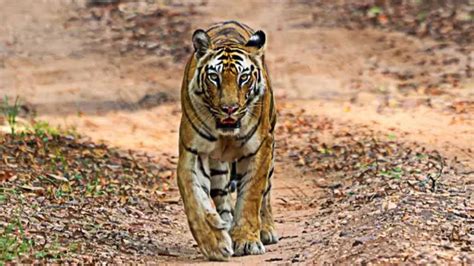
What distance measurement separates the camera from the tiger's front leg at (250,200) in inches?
320

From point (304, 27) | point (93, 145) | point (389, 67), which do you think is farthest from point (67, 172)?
point (304, 27)

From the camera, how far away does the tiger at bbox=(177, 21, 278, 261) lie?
26.1 ft

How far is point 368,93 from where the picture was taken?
15.9 m

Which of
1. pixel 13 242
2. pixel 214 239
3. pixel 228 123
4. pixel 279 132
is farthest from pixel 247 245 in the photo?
pixel 279 132

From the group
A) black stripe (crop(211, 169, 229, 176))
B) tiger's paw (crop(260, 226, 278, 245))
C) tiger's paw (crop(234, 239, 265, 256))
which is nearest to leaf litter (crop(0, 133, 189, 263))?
tiger's paw (crop(234, 239, 265, 256))

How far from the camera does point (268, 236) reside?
8.61m

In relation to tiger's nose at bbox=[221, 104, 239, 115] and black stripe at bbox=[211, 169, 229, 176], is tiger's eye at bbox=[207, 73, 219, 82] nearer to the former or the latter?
tiger's nose at bbox=[221, 104, 239, 115]

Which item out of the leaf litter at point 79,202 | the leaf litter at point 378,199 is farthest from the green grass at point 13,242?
the leaf litter at point 378,199

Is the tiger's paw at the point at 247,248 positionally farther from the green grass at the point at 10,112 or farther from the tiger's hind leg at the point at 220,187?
the green grass at the point at 10,112

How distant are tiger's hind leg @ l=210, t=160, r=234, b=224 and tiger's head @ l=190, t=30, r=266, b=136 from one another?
2.59ft

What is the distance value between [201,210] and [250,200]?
44 centimetres

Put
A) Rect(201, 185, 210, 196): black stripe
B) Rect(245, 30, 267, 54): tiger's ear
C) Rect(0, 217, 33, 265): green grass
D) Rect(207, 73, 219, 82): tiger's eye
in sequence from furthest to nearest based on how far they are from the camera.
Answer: Rect(245, 30, 267, 54): tiger's ear < Rect(201, 185, 210, 196): black stripe < Rect(207, 73, 219, 82): tiger's eye < Rect(0, 217, 33, 265): green grass

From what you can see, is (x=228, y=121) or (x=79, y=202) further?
(x=79, y=202)

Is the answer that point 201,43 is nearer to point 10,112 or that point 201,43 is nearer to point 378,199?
point 378,199
